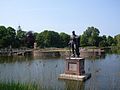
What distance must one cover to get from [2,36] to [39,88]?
6399cm

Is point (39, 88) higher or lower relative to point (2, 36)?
lower

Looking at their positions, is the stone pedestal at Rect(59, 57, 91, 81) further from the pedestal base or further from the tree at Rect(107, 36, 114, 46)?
the tree at Rect(107, 36, 114, 46)

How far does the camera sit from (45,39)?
85.4m

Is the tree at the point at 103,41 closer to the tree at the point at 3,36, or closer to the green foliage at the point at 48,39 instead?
the green foliage at the point at 48,39

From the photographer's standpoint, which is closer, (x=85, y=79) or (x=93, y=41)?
(x=85, y=79)

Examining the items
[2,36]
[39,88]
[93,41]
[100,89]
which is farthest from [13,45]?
[39,88]

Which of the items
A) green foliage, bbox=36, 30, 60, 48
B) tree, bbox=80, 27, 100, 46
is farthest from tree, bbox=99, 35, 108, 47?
green foliage, bbox=36, 30, 60, 48

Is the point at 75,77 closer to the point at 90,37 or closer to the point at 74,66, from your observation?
the point at 74,66

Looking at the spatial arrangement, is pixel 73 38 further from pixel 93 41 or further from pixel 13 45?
pixel 93 41

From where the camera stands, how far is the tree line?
71438 mm

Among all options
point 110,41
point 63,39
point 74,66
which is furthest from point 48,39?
point 74,66

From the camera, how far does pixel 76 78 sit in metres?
17.5

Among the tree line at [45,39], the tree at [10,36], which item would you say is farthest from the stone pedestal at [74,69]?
the tree at [10,36]

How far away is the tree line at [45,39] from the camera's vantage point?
234 feet
